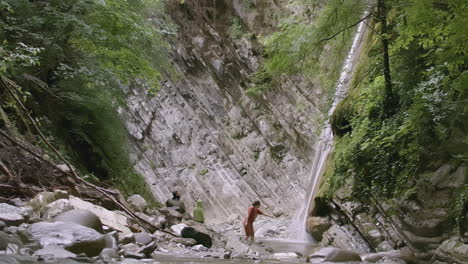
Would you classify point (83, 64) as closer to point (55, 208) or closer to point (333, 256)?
point (55, 208)

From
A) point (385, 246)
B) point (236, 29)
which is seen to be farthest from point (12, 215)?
point (236, 29)

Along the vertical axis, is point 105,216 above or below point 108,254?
below

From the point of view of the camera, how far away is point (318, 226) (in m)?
9.95

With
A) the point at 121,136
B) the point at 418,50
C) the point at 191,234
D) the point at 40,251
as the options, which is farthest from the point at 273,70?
the point at 121,136

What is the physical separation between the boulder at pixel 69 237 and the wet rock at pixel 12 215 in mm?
136

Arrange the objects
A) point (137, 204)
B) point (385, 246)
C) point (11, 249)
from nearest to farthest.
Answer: point (11, 249) → point (385, 246) → point (137, 204)

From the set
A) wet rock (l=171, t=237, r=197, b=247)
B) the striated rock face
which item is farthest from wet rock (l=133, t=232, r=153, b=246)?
the striated rock face

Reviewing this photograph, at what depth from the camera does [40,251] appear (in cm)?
370

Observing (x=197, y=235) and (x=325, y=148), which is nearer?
(x=197, y=235)

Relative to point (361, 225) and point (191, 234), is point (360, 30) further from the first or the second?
point (191, 234)

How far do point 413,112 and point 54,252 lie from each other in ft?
16.0

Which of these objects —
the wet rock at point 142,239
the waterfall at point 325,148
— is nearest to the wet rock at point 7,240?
the wet rock at point 142,239

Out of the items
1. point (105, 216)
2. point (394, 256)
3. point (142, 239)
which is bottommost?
point (394, 256)

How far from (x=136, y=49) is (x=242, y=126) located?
34.5 feet
